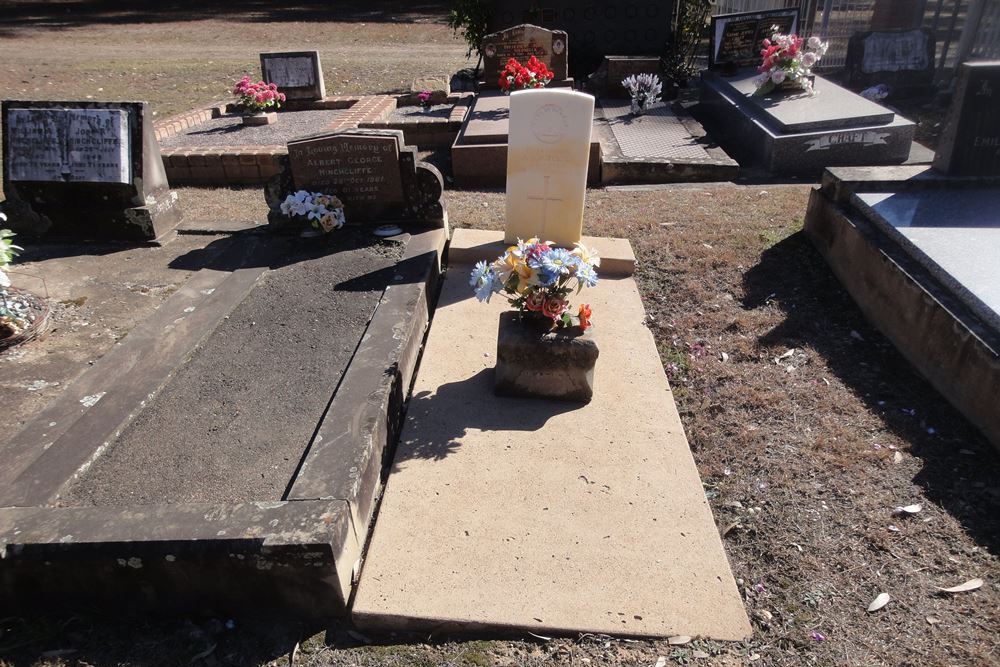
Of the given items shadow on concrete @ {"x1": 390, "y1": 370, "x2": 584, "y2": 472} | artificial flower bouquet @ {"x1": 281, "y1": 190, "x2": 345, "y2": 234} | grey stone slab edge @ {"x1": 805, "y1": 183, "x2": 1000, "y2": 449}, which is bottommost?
shadow on concrete @ {"x1": 390, "y1": 370, "x2": 584, "y2": 472}

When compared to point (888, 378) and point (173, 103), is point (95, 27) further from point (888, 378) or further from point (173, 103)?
point (888, 378)

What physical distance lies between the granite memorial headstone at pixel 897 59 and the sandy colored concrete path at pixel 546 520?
9853 mm

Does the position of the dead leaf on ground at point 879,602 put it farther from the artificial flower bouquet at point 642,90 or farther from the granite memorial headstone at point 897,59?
the granite memorial headstone at point 897,59

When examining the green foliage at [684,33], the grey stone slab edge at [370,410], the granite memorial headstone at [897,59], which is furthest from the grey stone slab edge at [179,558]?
the granite memorial headstone at [897,59]

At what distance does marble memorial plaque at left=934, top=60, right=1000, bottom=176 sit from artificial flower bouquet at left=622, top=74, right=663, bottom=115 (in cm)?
468

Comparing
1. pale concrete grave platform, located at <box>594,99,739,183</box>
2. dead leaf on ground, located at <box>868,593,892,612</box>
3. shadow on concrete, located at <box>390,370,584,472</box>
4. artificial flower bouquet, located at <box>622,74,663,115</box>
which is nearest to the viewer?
dead leaf on ground, located at <box>868,593,892,612</box>

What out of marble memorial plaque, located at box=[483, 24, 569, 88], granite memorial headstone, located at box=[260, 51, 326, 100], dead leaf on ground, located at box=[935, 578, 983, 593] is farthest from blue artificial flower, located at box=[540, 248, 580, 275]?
granite memorial headstone, located at box=[260, 51, 326, 100]

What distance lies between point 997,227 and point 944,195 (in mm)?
691

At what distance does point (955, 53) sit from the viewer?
1135 centimetres

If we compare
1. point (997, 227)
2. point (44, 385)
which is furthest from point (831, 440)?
point (44, 385)

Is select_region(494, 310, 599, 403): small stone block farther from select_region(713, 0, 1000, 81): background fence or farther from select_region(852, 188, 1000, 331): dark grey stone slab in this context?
select_region(713, 0, 1000, 81): background fence

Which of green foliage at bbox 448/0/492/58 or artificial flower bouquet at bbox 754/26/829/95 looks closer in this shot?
artificial flower bouquet at bbox 754/26/829/95

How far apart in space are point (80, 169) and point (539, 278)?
4048mm

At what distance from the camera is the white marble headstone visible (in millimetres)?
4711
